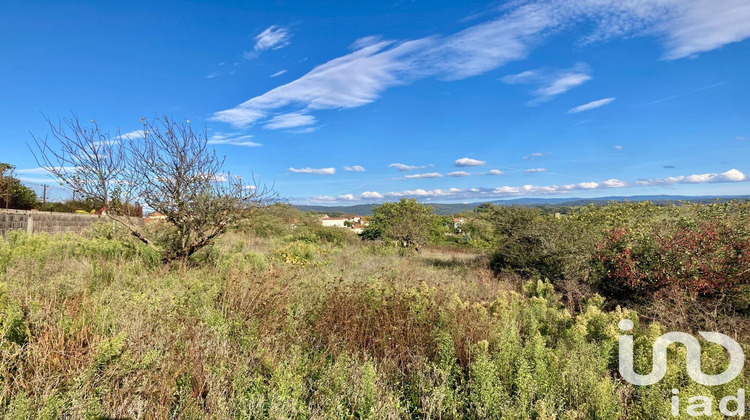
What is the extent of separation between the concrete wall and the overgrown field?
807 cm

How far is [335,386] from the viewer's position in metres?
2.79

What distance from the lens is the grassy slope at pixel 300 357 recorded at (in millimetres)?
2422

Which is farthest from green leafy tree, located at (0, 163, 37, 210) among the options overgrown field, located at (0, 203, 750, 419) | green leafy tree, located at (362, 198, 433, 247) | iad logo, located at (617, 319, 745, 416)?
iad logo, located at (617, 319, 745, 416)

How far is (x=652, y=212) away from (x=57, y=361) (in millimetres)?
11724

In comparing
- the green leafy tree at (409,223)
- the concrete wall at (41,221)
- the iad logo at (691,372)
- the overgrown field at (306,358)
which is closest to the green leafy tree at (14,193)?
the concrete wall at (41,221)

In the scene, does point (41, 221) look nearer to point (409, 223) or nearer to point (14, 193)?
point (14, 193)

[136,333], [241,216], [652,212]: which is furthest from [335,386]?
[652,212]

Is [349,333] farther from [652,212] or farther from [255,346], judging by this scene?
[652,212]

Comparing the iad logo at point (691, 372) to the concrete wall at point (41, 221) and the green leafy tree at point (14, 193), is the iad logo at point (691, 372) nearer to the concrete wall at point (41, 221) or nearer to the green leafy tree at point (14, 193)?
the concrete wall at point (41, 221)

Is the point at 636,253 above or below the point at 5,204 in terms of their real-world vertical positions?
below

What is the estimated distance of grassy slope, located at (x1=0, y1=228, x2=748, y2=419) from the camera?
7.95 ft

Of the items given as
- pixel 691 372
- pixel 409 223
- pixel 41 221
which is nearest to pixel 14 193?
pixel 41 221

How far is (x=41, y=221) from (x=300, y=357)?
1336 centimetres

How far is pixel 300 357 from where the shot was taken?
3.25 m
